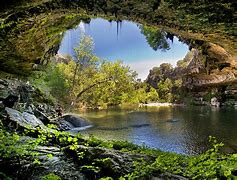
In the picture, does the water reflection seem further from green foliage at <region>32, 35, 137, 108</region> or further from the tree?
green foliage at <region>32, 35, 137, 108</region>

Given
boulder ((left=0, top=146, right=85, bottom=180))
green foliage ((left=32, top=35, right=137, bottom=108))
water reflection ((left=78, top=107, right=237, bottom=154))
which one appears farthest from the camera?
green foliage ((left=32, top=35, right=137, bottom=108))

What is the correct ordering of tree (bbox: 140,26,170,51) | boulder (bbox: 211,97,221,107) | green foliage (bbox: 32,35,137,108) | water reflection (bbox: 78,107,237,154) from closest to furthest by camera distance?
water reflection (bbox: 78,107,237,154) → tree (bbox: 140,26,170,51) → green foliage (bbox: 32,35,137,108) → boulder (bbox: 211,97,221,107)

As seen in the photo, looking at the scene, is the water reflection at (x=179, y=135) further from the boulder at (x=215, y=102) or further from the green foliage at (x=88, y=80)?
the boulder at (x=215, y=102)

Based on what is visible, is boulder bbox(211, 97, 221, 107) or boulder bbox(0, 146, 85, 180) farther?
boulder bbox(211, 97, 221, 107)

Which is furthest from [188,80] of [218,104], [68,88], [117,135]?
[117,135]

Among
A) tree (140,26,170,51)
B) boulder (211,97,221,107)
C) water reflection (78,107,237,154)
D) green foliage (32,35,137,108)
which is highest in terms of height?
tree (140,26,170,51)

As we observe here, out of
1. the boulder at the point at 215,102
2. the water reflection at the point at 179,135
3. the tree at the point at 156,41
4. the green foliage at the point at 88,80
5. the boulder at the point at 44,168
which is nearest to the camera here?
the boulder at the point at 44,168

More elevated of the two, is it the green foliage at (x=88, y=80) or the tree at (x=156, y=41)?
the tree at (x=156, y=41)

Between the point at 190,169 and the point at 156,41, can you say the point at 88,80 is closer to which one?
the point at 156,41

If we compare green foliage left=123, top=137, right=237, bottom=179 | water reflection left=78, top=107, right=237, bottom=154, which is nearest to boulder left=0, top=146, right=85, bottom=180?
green foliage left=123, top=137, right=237, bottom=179

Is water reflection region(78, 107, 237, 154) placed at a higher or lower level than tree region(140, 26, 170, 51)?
lower

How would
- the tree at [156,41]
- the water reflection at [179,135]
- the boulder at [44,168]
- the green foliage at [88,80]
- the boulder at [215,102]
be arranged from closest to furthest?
the boulder at [44,168]
the water reflection at [179,135]
the tree at [156,41]
the green foliage at [88,80]
the boulder at [215,102]

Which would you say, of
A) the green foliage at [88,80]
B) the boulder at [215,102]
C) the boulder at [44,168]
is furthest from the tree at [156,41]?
the boulder at [44,168]

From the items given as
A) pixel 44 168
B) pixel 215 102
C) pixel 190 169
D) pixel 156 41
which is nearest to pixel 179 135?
pixel 190 169
